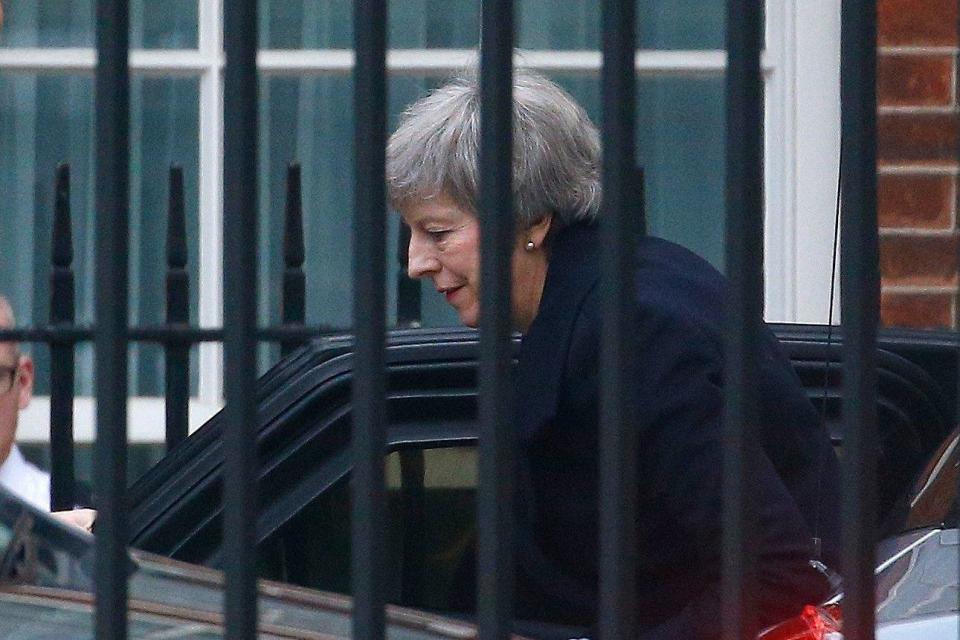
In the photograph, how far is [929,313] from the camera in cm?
452

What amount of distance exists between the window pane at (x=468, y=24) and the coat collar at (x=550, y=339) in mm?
2686

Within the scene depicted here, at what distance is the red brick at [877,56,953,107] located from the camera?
451 cm

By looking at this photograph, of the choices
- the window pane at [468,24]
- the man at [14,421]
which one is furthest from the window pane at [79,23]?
the man at [14,421]

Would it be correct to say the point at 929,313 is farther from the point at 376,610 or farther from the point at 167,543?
the point at 376,610

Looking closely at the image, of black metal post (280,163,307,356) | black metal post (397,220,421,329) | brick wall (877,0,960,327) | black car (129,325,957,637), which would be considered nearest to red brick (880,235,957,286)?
brick wall (877,0,960,327)

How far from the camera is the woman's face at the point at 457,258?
98.9 inches

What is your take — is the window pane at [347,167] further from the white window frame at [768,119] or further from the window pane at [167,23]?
the window pane at [167,23]

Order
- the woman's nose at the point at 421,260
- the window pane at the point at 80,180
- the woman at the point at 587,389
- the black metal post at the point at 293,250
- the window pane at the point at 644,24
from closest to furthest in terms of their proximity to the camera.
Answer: the woman at the point at 587,389 → the woman's nose at the point at 421,260 → the black metal post at the point at 293,250 → the window pane at the point at 644,24 → the window pane at the point at 80,180

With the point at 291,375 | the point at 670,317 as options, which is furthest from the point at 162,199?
the point at 670,317

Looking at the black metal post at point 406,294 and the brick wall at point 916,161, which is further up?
the brick wall at point 916,161

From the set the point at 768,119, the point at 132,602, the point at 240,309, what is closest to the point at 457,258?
the point at 132,602

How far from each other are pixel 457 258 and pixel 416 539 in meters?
0.46

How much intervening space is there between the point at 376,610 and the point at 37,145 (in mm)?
4189

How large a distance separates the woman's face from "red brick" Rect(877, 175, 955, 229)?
215 cm
